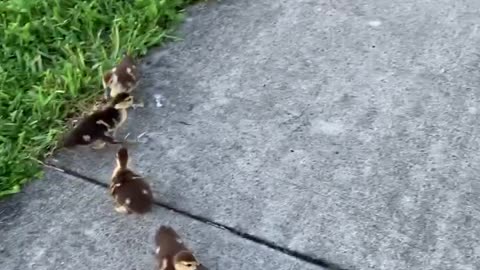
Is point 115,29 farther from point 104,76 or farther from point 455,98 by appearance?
point 455,98

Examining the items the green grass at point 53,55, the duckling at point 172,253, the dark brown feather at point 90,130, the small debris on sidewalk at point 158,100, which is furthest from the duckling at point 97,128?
the duckling at point 172,253

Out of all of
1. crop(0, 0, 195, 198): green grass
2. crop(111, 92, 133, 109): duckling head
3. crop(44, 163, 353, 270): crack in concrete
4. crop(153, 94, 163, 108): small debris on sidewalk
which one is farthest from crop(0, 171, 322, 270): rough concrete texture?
crop(153, 94, 163, 108): small debris on sidewalk

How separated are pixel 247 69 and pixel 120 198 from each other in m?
1.12

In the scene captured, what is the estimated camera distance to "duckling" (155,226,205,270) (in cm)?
366

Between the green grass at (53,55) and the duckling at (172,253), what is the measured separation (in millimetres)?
715

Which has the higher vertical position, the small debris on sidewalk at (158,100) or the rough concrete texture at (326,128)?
the small debris on sidewalk at (158,100)

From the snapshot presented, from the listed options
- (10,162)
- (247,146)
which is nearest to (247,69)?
(247,146)

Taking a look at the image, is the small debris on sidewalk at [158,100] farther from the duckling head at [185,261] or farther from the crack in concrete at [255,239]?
the duckling head at [185,261]

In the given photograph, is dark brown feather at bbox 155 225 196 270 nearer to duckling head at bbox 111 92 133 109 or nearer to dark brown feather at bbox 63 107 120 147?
dark brown feather at bbox 63 107 120 147

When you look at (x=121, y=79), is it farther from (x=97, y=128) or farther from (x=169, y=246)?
(x=169, y=246)

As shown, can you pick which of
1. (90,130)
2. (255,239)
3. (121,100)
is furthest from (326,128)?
(90,130)

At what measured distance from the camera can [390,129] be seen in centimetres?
448

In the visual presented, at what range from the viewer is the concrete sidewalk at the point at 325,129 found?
4020 millimetres

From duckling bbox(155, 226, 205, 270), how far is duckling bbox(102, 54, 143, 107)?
82 centimetres
